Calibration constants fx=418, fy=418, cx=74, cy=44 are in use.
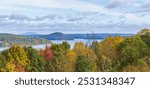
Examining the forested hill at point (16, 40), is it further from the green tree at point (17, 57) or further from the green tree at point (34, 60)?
the green tree at point (17, 57)

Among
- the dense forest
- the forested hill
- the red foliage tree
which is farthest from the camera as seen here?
the forested hill

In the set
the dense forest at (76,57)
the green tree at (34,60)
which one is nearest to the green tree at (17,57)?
the dense forest at (76,57)

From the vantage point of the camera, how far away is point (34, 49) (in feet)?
149

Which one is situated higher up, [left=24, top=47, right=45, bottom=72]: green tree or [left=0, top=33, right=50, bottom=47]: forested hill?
[left=0, top=33, right=50, bottom=47]: forested hill

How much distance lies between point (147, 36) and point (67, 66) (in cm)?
1110

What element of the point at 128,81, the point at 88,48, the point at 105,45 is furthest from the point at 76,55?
the point at 128,81

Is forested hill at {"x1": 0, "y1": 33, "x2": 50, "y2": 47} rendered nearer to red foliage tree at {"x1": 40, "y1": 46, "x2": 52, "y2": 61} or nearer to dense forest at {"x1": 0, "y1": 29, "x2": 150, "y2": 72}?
red foliage tree at {"x1": 40, "y1": 46, "x2": 52, "y2": 61}

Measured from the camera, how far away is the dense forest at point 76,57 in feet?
132

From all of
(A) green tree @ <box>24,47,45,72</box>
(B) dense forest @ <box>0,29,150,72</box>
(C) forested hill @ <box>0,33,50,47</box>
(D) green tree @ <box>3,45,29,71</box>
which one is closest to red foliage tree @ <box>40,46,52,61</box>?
(B) dense forest @ <box>0,29,150,72</box>

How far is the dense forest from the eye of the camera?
40.3 m

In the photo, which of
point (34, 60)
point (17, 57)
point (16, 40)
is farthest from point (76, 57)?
point (16, 40)

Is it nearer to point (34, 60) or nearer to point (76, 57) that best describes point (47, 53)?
point (34, 60)

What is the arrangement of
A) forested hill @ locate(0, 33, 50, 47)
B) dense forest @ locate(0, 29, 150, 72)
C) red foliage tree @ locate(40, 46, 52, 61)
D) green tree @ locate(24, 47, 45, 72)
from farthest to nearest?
1. forested hill @ locate(0, 33, 50, 47)
2. red foliage tree @ locate(40, 46, 52, 61)
3. green tree @ locate(24, 47, 45, 72)
4. dense forest @ locate(0, 29, 150, 72)

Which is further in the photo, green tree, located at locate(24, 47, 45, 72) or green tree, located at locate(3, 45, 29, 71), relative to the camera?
green tree, located at locate(24, 47, 45, 72)
